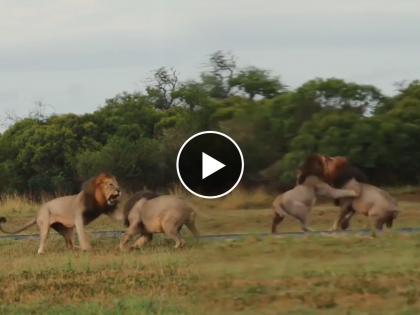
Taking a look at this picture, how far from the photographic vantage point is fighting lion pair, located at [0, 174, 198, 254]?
19234 millimetres

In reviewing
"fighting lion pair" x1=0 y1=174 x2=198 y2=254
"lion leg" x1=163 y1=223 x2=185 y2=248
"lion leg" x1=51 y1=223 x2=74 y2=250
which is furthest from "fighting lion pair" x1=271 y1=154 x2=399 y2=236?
"lion leg" x1=51 y1=223 x2=74 y2=250

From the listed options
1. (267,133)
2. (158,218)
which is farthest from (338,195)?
(267,133)

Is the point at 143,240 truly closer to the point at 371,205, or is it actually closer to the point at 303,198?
the point at 303,198

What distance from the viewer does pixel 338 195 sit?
2044 centimetres

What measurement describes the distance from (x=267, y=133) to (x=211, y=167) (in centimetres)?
1433

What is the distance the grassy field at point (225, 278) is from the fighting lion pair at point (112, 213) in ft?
1.12

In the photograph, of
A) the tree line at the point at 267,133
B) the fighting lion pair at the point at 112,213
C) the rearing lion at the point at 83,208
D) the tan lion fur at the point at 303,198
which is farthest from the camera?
the tree line at the point at 267,133

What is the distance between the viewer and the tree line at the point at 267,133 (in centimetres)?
3194

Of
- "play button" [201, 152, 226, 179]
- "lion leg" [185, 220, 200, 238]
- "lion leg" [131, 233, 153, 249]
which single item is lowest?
"lion leg" [131, 233, 153, 249]

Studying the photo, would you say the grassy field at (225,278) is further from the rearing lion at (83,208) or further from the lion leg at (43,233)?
the rearing lion at (83,208)

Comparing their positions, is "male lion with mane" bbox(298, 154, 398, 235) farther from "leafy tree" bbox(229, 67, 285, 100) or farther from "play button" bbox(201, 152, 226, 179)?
"leafy tree" bbox(229, 67, 285, 100)

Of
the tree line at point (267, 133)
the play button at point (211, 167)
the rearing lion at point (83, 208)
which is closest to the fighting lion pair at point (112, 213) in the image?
the rearing lion at point (83, 208)

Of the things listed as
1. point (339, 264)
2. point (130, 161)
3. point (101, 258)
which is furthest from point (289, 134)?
point (339, 264)

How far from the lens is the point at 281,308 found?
11125 millimetres
